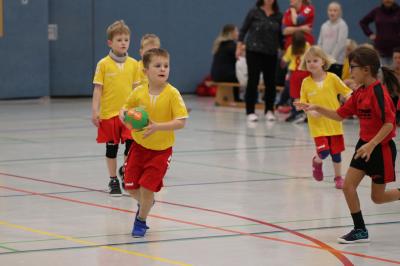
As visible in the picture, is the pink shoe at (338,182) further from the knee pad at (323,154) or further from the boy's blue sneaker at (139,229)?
the boy's blue sneaker at (139,229)

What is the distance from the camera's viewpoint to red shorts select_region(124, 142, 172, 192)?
821 centimetres

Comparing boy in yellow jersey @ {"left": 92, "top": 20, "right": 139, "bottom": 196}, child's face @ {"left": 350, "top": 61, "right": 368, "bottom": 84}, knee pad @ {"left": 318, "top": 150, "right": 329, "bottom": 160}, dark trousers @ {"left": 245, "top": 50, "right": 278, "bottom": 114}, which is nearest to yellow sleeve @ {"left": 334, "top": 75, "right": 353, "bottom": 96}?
knee pad @ {"left": 318, "top": 150, "right": 329, "bottom": 160}

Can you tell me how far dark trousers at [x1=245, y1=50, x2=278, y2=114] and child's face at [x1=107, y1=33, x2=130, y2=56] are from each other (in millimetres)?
7840

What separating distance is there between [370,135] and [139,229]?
2.08 m

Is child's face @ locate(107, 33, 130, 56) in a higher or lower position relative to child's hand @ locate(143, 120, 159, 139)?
higher

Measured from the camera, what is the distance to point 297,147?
1456 cm

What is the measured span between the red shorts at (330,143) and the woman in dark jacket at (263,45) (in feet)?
23.0

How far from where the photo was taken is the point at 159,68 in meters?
8.26

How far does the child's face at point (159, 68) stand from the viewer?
27.0 feet

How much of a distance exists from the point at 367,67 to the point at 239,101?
1406cm

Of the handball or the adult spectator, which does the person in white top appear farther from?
the handball

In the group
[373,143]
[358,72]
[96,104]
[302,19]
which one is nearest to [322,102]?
[96,104]

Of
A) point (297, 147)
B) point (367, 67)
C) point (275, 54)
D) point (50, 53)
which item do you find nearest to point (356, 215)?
point (367, 67)

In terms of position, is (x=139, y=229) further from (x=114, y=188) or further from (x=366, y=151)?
(x=114, y=188)
